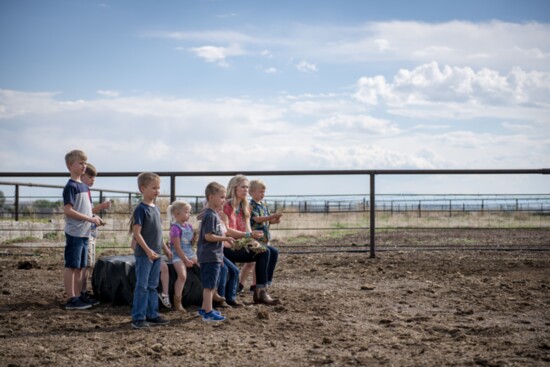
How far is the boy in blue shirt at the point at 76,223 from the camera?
20.0 feet

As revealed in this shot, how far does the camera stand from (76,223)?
6.19m

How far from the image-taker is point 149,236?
5398 millimetres

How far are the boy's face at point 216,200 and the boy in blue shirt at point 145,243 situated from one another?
512mm

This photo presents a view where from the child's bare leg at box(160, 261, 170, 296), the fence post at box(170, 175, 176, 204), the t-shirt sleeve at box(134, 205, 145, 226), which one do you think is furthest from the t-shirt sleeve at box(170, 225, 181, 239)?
the fence post at box(170, 175, 176, 204)

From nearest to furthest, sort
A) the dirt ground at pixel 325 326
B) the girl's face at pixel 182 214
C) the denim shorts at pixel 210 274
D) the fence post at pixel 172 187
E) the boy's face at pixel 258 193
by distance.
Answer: the dirt ground at pixel 325 326, the denim shorts at pixel 210 274, the girl's face at pixel 182 214, the boy's face at pixel 258 193, the fence post at pixel 172 187

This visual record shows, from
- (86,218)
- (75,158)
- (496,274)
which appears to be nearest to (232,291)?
(86,218)

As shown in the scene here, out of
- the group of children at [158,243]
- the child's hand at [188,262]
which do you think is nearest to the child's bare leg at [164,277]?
the group of children at [158,243]

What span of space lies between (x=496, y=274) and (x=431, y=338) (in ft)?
13.9

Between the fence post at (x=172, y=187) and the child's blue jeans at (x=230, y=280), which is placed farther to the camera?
the fence post at (x=172, y=187)

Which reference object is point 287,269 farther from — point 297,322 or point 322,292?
point 297,322

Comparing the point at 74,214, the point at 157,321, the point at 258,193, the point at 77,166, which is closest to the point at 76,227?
the point at 74,214

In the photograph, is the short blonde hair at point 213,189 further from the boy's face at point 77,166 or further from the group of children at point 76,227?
the boy's face at point 77,166

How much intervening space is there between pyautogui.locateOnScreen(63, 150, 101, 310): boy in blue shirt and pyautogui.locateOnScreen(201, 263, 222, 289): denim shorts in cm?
126

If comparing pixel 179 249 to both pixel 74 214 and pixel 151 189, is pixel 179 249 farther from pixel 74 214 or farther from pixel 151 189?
pixel 74 214
